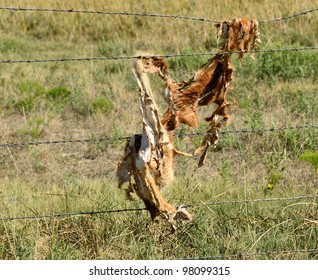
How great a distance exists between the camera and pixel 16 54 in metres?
9.39

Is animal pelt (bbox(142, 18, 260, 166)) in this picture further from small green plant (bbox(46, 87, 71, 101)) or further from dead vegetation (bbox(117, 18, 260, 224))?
small green plant (bbox(46, 87, 71, 101))

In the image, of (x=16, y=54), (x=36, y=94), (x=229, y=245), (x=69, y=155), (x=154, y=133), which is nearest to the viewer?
(x=154, y=133)

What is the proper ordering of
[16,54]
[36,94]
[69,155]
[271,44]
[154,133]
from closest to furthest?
1. [154,133]
2. [69,155]
3. [36,94]
4. [271,44]
5. [16,54]

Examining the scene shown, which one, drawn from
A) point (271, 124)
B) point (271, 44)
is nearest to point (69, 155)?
point (271, 124)

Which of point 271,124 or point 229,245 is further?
point 271,124

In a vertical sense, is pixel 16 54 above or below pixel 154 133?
below

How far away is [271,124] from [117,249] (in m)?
2.57

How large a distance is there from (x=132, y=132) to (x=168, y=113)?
106 inches

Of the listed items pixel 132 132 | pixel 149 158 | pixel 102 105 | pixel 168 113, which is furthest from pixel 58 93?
pixel 149 158

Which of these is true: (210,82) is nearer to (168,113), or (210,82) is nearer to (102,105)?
(168,113)

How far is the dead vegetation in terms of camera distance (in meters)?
3.79

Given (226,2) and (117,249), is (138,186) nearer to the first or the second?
(117,249)

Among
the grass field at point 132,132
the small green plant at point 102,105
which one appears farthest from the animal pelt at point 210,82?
A: the small green plant at point 102,105

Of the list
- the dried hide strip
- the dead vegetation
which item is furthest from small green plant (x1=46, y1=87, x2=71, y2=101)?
the dried hide strip
